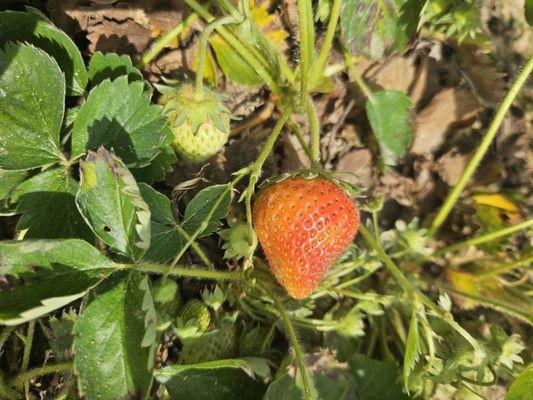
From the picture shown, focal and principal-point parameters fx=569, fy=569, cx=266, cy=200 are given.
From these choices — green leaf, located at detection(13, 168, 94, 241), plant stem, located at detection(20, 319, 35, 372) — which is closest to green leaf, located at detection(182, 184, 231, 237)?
green leaf, located at detection(13, 168, 94, 241)

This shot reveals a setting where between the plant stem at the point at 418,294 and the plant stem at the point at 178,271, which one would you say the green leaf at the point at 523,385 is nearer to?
the plant stem at the point at 418,294

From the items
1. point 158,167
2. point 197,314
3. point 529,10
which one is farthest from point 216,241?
point 529,10

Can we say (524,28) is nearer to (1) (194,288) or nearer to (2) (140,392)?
(1) (194,288)

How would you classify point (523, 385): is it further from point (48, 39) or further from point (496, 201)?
point (48, 39)

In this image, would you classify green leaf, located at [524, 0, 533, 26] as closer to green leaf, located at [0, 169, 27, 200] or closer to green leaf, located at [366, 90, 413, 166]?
green leaf, located at [366, 90, 413, 166]

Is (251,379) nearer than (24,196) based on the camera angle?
No

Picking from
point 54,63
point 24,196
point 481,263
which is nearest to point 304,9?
point 54,63

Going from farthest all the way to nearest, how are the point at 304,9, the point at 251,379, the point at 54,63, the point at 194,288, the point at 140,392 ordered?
1. the point at 194,288
2. the point at 251,379
3. the point at 304,9
4. the point at 54,63
5. the point at 140,392
